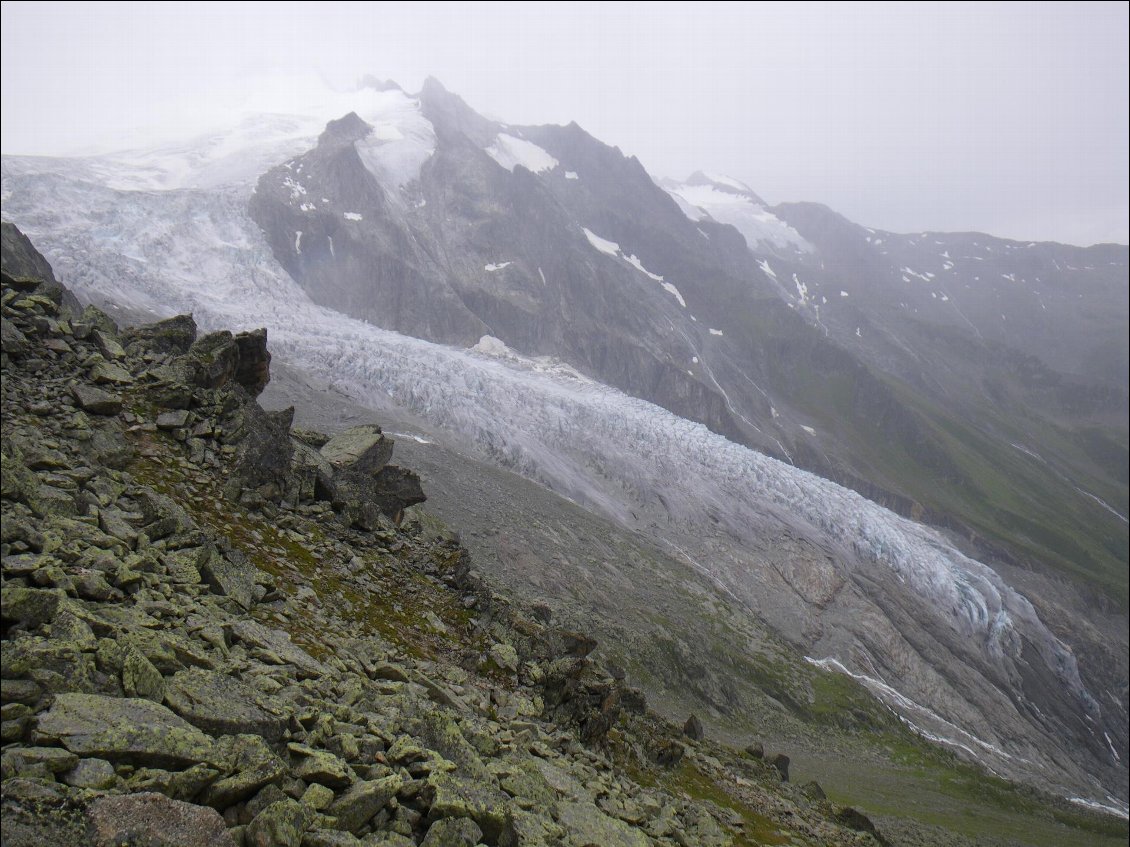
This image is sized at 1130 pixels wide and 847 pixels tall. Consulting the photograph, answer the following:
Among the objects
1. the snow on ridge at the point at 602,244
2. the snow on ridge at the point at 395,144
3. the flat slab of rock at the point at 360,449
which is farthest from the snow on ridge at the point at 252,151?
the flat slab of rock at the point at 360,449

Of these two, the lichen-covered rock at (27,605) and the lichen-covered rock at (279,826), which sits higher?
the lichen-covered rock at (27,605)

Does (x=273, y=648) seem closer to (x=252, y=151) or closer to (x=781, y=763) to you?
(x=781, y=763)

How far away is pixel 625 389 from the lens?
5635 inches

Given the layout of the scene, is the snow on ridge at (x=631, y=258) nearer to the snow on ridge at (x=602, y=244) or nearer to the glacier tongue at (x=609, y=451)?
the snow on ridge at (x=602, y=244)

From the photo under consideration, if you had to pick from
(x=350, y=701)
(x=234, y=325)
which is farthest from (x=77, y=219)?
(x=350, y=701)

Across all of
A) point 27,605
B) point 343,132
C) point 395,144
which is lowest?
point 27,605

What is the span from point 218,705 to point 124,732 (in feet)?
4.20

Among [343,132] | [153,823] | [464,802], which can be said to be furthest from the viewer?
[343,132]

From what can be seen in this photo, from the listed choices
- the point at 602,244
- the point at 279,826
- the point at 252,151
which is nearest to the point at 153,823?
the point at 279,826

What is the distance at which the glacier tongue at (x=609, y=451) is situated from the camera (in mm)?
75938

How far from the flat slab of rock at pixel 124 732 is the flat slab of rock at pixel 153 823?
556 mm

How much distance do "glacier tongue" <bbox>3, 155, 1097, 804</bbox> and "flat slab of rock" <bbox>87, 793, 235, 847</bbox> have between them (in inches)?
2742

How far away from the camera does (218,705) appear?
7656 millimetres

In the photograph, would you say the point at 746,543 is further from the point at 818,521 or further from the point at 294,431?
the point at 294,431
